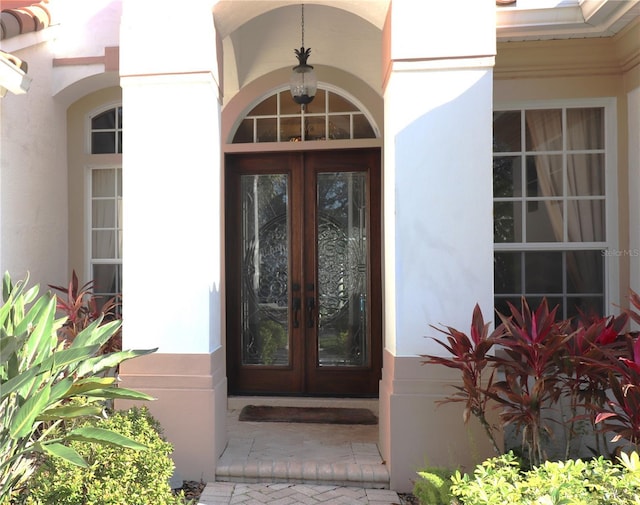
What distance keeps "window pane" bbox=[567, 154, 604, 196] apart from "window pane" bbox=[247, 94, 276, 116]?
318 cm

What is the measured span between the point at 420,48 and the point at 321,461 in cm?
332

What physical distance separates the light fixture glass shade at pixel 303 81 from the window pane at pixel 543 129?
85.2 inches

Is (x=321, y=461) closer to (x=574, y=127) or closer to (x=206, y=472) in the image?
(x=206, y=472)

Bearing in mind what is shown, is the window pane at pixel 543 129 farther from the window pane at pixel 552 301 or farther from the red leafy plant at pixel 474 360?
the red leafy plant at pixel 474 360

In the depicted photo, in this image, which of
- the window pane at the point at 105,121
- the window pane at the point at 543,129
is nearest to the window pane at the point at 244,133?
the window pane at the point at 105,121

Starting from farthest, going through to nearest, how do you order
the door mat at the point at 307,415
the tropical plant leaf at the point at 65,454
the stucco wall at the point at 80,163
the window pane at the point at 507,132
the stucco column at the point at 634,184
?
the stucco wall at the point at 80,163 → the door mat at the point at 307,415 → the window pane at the point at 507,132 → the stucco column at the point at 634,184 → the tropical plant leaf at the point at 65,454

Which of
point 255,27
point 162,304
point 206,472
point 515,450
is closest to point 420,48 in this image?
point 255,27

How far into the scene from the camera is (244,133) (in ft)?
18.5

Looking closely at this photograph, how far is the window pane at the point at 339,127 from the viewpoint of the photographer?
554 centimetres

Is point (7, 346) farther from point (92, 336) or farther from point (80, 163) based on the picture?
point (80, 163)

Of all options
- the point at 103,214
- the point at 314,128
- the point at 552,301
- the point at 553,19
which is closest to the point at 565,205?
the point at 552,301

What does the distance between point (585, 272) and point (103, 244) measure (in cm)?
529

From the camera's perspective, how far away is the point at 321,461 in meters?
3.87

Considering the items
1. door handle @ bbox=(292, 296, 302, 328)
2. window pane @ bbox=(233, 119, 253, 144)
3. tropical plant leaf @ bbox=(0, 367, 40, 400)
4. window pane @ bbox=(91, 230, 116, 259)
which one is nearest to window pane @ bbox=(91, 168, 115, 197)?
window pane @ bbox=(91, 230, 116, 259)
